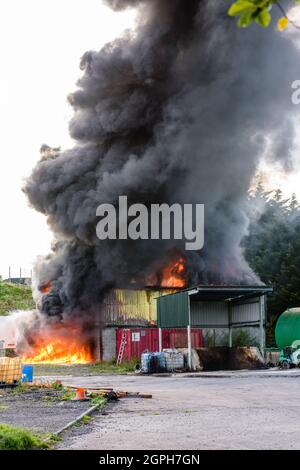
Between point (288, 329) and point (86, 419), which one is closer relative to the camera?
point (86, 419)

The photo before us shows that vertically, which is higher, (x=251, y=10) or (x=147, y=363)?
(x=251, y=10)

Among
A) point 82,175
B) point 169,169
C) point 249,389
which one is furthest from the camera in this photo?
point 82,175

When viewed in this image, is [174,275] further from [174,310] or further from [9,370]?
[9,370]

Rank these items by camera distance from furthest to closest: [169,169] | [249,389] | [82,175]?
[82,175], [169,169], [249,389]

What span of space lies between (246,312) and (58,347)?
1522cm

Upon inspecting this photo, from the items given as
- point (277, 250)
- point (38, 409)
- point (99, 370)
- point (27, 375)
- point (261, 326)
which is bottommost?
point (99, 370)

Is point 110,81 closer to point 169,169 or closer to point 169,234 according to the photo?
point 169,169

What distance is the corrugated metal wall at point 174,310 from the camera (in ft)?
103

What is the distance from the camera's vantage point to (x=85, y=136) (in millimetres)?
47500

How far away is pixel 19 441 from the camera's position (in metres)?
7.71

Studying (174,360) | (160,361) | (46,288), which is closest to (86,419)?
(160,361)

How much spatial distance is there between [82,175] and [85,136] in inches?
117

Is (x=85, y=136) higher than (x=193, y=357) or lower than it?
higher
